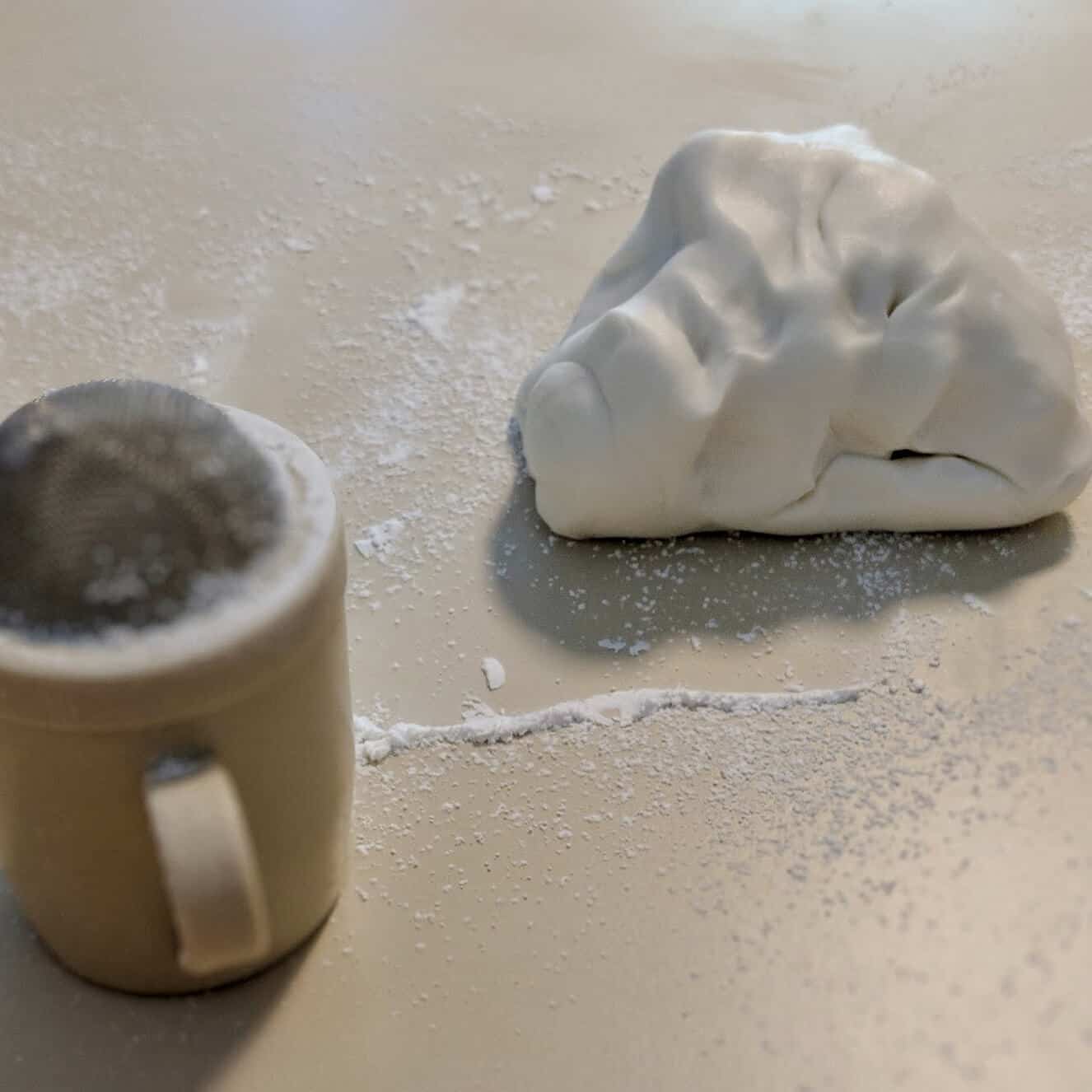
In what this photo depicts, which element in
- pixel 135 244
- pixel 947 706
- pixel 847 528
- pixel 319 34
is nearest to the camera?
pixel 947 706

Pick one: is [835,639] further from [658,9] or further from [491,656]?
[658,9]

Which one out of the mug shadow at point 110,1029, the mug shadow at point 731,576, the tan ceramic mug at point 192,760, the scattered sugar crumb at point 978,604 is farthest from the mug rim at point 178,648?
the scattered sugar crumb at point 978,604

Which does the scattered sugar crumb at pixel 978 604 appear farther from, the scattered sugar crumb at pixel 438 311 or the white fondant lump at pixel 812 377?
the scattered sugar crumb at pixel 438 311

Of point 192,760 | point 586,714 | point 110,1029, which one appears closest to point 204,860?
point 192,760

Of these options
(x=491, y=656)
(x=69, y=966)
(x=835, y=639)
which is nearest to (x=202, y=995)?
(x=69, y=966)

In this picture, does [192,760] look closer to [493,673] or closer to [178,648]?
[178,648]

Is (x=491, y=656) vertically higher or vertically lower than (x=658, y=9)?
lower

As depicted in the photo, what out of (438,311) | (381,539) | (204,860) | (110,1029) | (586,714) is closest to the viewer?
(204,860)
